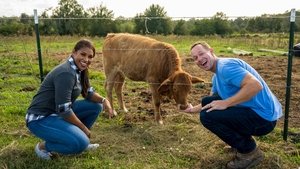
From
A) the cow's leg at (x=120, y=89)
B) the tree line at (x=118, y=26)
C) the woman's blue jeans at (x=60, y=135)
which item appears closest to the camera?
the woman's blue jeans at (x=60, y=135)

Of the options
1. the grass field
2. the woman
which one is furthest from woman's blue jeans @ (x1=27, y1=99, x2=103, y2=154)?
the grass field

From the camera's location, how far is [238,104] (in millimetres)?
4344

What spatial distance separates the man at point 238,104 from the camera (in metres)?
4.11

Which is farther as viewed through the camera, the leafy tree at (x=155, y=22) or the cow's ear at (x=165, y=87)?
the cow's ear at (x=165, y=87)

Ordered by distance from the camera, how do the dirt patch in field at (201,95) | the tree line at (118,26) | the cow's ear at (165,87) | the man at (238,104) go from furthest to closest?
the tree line at (118,26) → the dirt patch in field at (201,95) → the cow's ear at (165,87) → the man at (238,104)

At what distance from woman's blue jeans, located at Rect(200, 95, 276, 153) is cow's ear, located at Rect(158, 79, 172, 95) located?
1941 millimetres

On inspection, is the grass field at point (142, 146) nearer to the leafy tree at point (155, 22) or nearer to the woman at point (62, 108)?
the woman at point (62, 108)

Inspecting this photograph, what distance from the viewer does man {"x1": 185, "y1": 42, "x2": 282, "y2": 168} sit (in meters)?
4.11

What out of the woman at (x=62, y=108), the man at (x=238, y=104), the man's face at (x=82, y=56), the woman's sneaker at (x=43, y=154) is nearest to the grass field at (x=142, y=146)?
the woman's sneaker at (x=43, y=154)

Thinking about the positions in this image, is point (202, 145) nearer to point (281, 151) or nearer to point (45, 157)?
point (281, 151)

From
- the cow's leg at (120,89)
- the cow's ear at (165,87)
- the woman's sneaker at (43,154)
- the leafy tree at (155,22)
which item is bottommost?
the woman's sneaker at (43,154)

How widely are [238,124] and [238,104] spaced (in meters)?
0.26

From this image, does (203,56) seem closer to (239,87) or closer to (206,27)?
(239,87)

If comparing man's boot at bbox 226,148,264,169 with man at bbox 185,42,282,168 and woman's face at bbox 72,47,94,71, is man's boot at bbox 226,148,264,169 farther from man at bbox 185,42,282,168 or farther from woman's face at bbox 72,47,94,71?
woman's face at bbox 72,47,94,71
